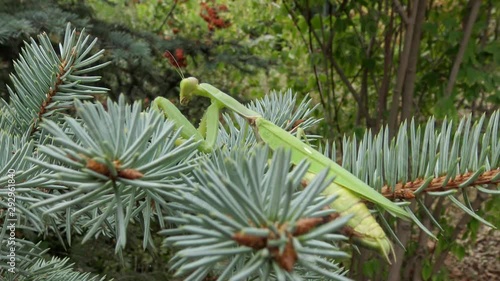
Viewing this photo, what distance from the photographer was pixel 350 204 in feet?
1.03

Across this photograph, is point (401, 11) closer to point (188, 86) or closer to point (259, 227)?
point (188, 86)

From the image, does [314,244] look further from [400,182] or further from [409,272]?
[409,272]

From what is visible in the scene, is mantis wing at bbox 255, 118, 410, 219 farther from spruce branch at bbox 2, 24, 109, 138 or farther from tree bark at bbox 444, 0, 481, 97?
tree bark at bbox 444, 0, 481, 97

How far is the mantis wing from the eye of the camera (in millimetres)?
326

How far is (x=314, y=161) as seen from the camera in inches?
13.5

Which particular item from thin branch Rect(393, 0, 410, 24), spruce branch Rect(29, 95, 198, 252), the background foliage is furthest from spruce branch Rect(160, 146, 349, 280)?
thin branch Rect(393, 0, 410, 24)

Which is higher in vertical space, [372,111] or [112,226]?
[112,226]

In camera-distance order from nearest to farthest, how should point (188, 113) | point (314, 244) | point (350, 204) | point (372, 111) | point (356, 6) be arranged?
point (314, 244) < point (350, 204) < point (188, 113) < point (356, 6) < point (372, 111)

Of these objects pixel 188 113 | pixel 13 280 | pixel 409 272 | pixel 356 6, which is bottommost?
pixel 409 272

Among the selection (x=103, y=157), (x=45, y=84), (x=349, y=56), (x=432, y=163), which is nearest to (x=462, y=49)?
(x=349, y=56)

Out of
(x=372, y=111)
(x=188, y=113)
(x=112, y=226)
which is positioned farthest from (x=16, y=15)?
(x=372, y=111)

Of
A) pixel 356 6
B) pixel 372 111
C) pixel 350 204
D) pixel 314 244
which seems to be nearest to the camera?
pixel 314 244

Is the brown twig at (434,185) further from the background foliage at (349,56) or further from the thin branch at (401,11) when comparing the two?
the thin branch at (401,11)

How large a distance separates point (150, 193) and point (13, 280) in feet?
0.61
